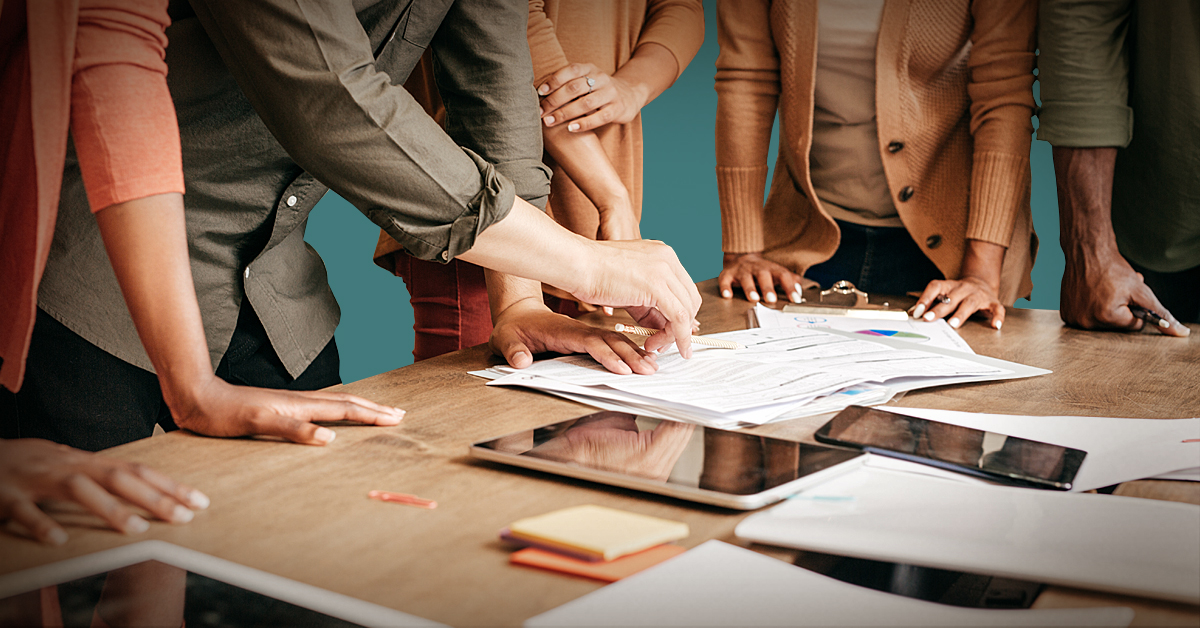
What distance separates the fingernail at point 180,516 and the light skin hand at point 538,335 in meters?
0.43

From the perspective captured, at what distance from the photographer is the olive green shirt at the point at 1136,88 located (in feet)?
4.25

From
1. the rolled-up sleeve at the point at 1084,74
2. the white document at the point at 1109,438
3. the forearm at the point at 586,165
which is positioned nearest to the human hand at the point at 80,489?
the white document at the point at 1109,438

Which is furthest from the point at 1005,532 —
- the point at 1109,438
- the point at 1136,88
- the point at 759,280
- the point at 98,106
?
the point at 1136,88

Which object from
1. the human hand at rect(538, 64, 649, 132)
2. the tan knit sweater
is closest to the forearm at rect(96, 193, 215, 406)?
the human hand at rect(538, 64, 649, 132)

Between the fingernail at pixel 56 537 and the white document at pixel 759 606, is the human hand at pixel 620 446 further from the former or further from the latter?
the fingernail at pixel 56 537

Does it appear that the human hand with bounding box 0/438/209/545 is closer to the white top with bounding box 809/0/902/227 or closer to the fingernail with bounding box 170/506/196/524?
the fingernail with bounding box 170/506/196/524

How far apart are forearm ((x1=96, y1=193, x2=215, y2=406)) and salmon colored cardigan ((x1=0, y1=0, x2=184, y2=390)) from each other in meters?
0.01

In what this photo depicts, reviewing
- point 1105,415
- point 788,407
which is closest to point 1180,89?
point 1105,415

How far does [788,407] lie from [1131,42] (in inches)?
44.2

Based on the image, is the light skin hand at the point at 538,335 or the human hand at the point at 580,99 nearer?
the light skin hand at the point at 538,335

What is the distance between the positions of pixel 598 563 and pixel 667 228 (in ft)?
12.3

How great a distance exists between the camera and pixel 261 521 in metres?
0.47

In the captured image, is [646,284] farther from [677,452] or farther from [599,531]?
[599,531]

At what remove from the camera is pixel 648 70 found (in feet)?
4.72
